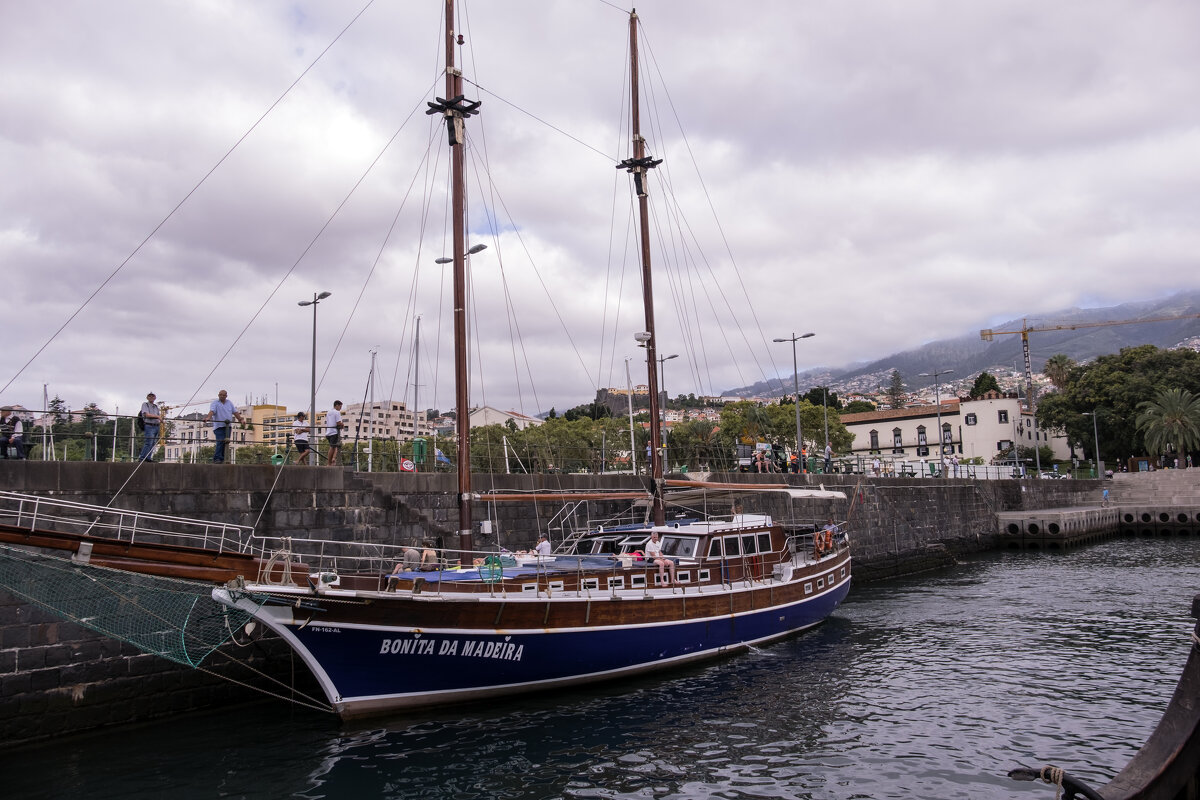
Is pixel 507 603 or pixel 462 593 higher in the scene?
pixel 462 593

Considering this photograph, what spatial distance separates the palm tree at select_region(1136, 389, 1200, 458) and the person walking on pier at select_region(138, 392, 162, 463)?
80.1 m

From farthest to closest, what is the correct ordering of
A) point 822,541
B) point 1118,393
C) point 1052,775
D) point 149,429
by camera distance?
point 1118,393
point 822,541
point 149,429
point 1052,775

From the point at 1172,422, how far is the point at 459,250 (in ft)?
250

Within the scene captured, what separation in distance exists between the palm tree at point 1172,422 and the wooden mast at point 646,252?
66068 mm

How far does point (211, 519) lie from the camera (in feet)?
51.4

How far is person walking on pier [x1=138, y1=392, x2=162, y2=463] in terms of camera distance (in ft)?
50.4

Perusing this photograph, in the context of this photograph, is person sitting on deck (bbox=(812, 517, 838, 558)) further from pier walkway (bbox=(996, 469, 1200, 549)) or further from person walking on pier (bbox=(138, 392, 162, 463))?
pier walkway (bbox=(996, 469, 1200, 549))

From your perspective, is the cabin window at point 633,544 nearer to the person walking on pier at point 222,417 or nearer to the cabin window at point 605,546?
the cabin window at point 605,546

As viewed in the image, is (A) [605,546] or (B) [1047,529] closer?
(A) [605,546]

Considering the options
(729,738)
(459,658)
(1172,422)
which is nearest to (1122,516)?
(1172,422)

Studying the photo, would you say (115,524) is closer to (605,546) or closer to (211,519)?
(211,519)

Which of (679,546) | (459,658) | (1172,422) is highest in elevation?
(1172,422)

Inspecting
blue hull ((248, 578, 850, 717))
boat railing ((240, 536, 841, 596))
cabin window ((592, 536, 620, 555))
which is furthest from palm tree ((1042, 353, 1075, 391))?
blue hull ((248, 578, 850, 717))

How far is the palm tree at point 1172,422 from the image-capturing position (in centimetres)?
6894
